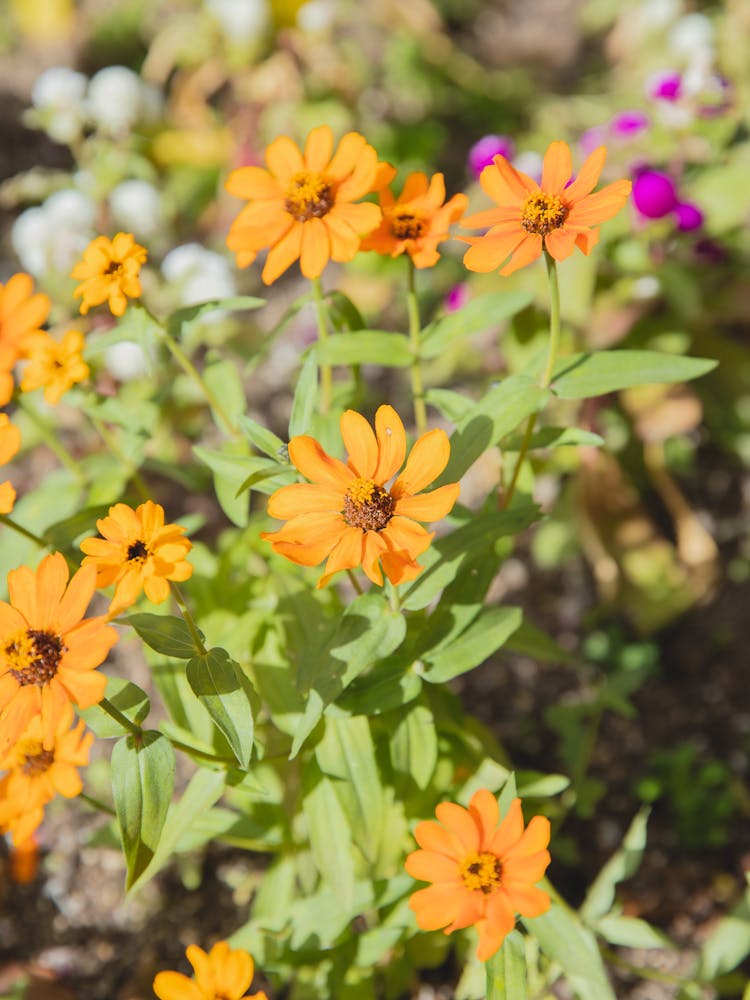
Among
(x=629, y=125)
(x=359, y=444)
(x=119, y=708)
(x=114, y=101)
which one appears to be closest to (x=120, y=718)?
(x=119, y=708)

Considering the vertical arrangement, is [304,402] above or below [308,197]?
below

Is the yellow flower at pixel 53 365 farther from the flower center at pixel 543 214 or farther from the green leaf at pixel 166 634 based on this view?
the flower center at pixel 543 214

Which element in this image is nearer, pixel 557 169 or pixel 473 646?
pixel 557 169

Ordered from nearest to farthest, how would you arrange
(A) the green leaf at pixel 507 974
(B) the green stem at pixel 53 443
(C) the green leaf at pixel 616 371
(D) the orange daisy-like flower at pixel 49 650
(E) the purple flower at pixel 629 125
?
(D) the orange daisy-like flower at pixel 49 650
(A) the green leaf at pixel 507 974
(C) the green leaf at pixel 616 371
(B) the green stem at pixel 53 443
(E) the purple flower at pixel 629 125

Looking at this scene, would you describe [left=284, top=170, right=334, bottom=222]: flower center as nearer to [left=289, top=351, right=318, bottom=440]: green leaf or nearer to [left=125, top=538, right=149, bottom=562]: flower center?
[left=289, top=351, right=318, bottom=440]: green leaf

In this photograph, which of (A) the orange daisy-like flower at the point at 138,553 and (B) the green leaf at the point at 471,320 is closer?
(A) the orange daisy-like flower at the point at 138,553

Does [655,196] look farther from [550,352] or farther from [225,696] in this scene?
[225,696]

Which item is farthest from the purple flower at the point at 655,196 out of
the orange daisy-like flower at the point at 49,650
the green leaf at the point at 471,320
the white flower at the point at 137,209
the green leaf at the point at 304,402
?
the orange daisy-like flower at the point at 49,650
